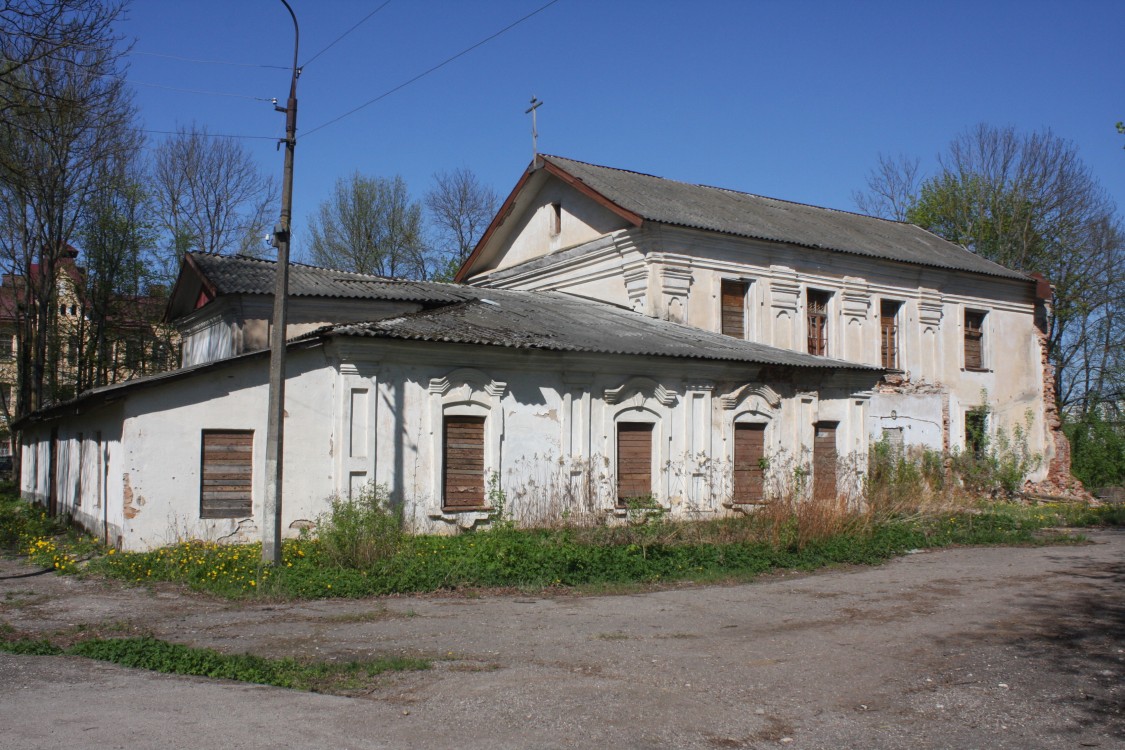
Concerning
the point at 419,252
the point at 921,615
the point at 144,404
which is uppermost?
the point at 419,252

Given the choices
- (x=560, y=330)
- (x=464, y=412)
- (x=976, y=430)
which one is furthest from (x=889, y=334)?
(x=464, y=412)

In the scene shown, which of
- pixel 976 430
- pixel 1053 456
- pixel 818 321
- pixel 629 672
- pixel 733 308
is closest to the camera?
pixel 629 672

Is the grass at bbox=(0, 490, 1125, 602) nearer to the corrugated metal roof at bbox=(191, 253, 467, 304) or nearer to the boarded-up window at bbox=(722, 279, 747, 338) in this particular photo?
the corrugated metal roof at bbox=(191, 253, 467, 304)

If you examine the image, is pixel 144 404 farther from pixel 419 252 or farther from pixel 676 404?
pixel 419 252

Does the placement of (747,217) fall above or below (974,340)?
above

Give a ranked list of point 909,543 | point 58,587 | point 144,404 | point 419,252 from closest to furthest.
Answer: point 58,587, point 144,404, point 909,543, point 419,252

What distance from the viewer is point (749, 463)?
17953 millimetres

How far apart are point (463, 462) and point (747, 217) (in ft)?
41.4

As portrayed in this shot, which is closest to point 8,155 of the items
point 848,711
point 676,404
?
point 676,404

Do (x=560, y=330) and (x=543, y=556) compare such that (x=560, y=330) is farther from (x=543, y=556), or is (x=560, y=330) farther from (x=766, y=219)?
(x=766, y=219)

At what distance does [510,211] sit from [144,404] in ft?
43.9

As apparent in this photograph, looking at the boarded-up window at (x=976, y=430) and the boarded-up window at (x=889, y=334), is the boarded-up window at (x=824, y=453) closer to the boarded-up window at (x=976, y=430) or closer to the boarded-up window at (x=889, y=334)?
the boarded-up window at (x=889, y=334)

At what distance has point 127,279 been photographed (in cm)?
3000

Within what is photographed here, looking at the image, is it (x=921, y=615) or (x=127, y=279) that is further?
(x=127, y=279)
